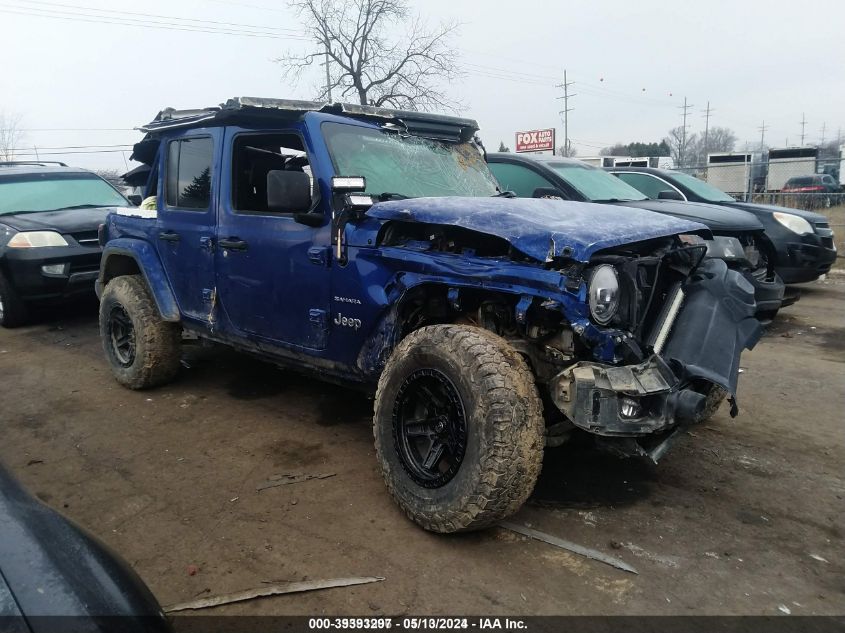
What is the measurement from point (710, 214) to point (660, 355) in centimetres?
496

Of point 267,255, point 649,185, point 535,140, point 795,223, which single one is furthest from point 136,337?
point 535,140

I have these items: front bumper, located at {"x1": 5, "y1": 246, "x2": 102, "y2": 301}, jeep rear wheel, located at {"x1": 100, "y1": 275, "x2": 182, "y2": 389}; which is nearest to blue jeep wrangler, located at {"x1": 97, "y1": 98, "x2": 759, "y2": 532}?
jeep rear wheel, located at {"x1": 100, "y1": 275, "x2": 182, "y2": 389}

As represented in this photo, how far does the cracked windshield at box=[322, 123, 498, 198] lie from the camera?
3719mm

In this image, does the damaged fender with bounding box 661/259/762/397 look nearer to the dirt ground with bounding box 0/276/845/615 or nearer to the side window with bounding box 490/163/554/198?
the dirt ground with bounding box 0/276/845/615

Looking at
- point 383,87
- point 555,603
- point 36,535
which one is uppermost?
point 383,87

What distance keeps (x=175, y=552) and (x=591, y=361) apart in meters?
2.07

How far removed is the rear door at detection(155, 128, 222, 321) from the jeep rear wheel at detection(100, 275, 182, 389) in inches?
14.6

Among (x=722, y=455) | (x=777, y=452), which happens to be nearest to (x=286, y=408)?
(x=722, y=455)

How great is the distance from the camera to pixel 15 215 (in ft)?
24.6

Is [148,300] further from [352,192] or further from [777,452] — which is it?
[777,452]

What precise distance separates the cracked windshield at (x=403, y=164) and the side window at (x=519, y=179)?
271cm

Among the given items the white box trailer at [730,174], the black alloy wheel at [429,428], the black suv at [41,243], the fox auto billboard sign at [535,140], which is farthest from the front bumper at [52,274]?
the fox auto billboard sign at [535,140]

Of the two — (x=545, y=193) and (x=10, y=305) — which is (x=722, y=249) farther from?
(x=10, y=305)

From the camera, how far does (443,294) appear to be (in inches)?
128
